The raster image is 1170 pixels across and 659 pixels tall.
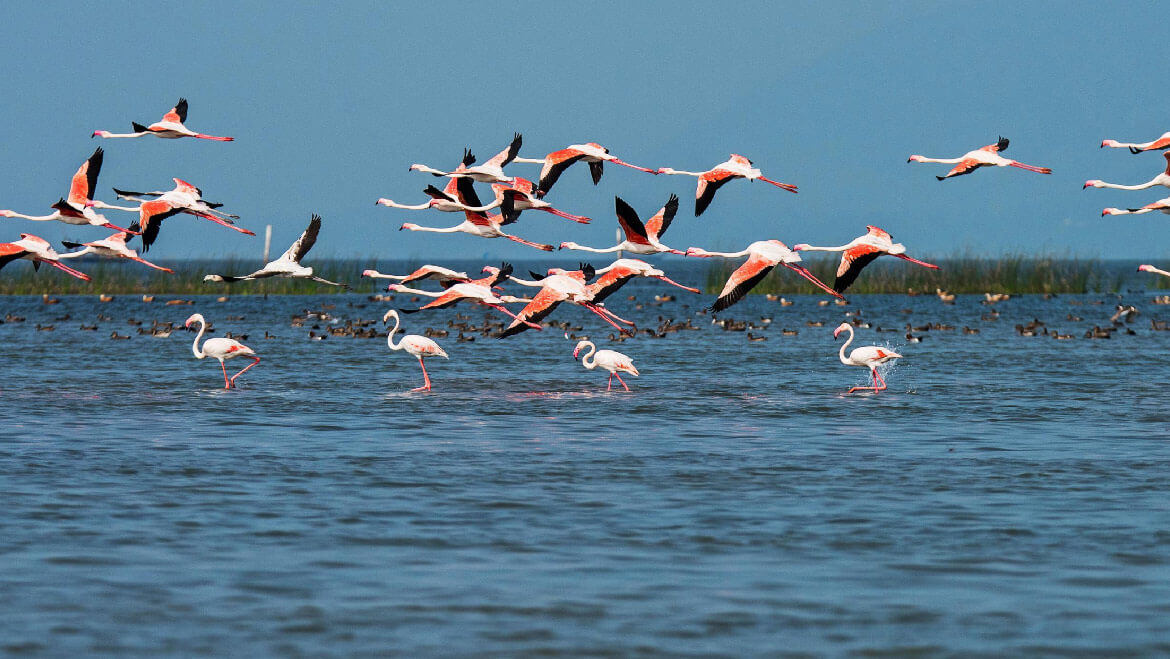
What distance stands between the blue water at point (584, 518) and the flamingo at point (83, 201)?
2494 millimetres

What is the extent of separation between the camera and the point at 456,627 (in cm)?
836

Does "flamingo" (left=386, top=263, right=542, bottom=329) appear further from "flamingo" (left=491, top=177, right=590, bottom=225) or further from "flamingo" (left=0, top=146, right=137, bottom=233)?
"flamingo" (left=0, top=146, right=137, bottom=233)

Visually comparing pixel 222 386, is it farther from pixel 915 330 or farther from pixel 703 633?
pixel 915 330

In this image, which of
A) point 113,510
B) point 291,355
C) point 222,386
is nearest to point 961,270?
point 291,355

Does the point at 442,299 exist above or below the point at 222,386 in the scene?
above

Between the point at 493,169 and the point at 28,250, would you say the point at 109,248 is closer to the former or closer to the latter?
the point at 28,250

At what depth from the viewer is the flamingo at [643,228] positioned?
18750 millimetres

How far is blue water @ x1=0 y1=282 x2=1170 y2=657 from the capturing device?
27.4 feet

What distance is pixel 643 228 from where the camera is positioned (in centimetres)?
1942

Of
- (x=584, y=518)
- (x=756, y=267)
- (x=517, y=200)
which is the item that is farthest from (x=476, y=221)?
(x=584, y=518)

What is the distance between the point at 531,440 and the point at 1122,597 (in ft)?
28.7

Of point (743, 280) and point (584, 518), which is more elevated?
point (743, 280)

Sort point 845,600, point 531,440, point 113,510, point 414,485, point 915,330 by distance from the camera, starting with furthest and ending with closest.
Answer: point 915,330
point 531,440
point 414,485
point 113,510
point 845,600

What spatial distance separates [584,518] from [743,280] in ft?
22.2
